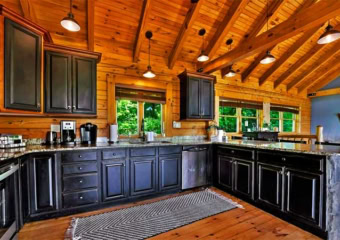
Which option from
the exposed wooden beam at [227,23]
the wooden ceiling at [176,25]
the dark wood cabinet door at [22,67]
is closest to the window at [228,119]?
the wooden ceiling at [176,25]

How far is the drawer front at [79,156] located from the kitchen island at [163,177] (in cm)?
1

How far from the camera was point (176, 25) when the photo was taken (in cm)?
358

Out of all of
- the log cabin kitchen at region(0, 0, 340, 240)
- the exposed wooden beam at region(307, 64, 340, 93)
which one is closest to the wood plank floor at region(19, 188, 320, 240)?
the log cabin kitchen at region(0, 0, 340, 240)

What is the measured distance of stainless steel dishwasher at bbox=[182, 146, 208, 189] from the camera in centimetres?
333

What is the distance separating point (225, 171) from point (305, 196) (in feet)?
4.42

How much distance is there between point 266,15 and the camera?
12.3ft

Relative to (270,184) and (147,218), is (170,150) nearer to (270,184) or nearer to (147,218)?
(147,218)

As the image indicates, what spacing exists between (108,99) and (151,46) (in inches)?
58.7

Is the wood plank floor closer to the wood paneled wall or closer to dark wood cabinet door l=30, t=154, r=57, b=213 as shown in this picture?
dark wood cabinet door l=30, t=154, r=57, b=213

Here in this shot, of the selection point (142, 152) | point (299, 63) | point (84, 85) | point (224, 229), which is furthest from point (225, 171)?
point (299, 63)

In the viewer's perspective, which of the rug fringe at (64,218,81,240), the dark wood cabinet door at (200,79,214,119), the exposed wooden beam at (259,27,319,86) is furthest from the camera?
the exposed wooden beam at (259,27,319,86)

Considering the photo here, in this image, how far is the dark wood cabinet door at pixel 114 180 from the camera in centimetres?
268

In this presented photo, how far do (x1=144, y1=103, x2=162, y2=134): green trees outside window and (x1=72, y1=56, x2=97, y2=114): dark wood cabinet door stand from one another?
4.02 ft

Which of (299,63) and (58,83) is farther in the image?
(299,63)
